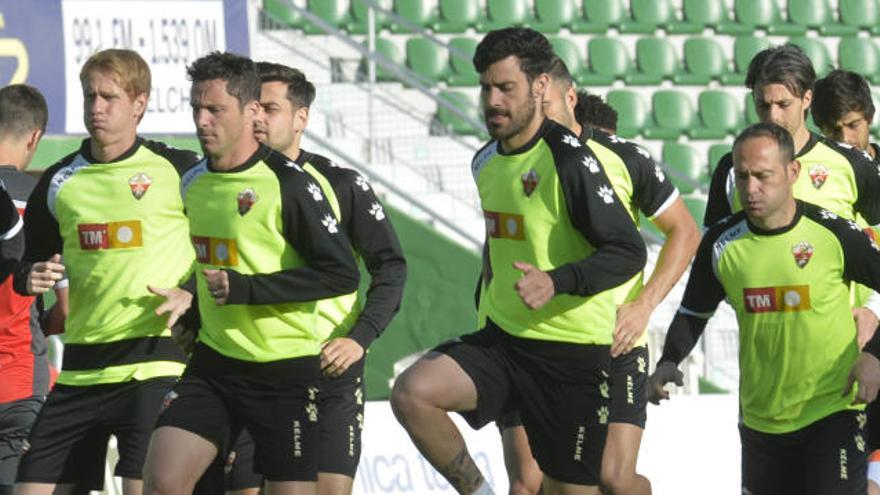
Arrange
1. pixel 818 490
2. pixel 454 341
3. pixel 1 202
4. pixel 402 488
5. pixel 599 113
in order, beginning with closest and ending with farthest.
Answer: pixel 818 490 < pixel 454 341 < pixel 1 202 < pixel 599 113 < pixel 402 488

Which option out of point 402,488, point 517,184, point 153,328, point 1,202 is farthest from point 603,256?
point 402,488

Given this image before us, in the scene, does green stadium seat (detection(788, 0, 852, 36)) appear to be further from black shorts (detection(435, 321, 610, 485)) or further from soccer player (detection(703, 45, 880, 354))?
black shorts (detection(435, 321, 610, 485))

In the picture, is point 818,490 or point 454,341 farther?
point 454,341

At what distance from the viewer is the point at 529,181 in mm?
6957

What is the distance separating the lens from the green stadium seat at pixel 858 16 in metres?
20.7

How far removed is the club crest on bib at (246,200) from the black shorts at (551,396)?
0.98m

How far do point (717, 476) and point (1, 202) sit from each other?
6.30 m

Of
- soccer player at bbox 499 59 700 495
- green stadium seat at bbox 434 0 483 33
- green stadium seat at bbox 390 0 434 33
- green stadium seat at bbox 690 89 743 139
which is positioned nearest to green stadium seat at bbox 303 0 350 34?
green stadium seat at bbox 390 0 434 33

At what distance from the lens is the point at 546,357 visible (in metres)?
7.01

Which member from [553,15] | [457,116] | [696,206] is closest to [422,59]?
[457,116]

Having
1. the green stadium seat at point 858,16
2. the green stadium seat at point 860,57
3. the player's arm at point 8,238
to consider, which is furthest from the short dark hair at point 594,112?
the green stadium seat at point 858,16

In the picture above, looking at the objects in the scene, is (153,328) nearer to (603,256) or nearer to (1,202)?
(1,202)

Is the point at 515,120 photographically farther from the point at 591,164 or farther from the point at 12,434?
the point at 12,434

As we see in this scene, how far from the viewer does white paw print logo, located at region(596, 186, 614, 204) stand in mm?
6805
